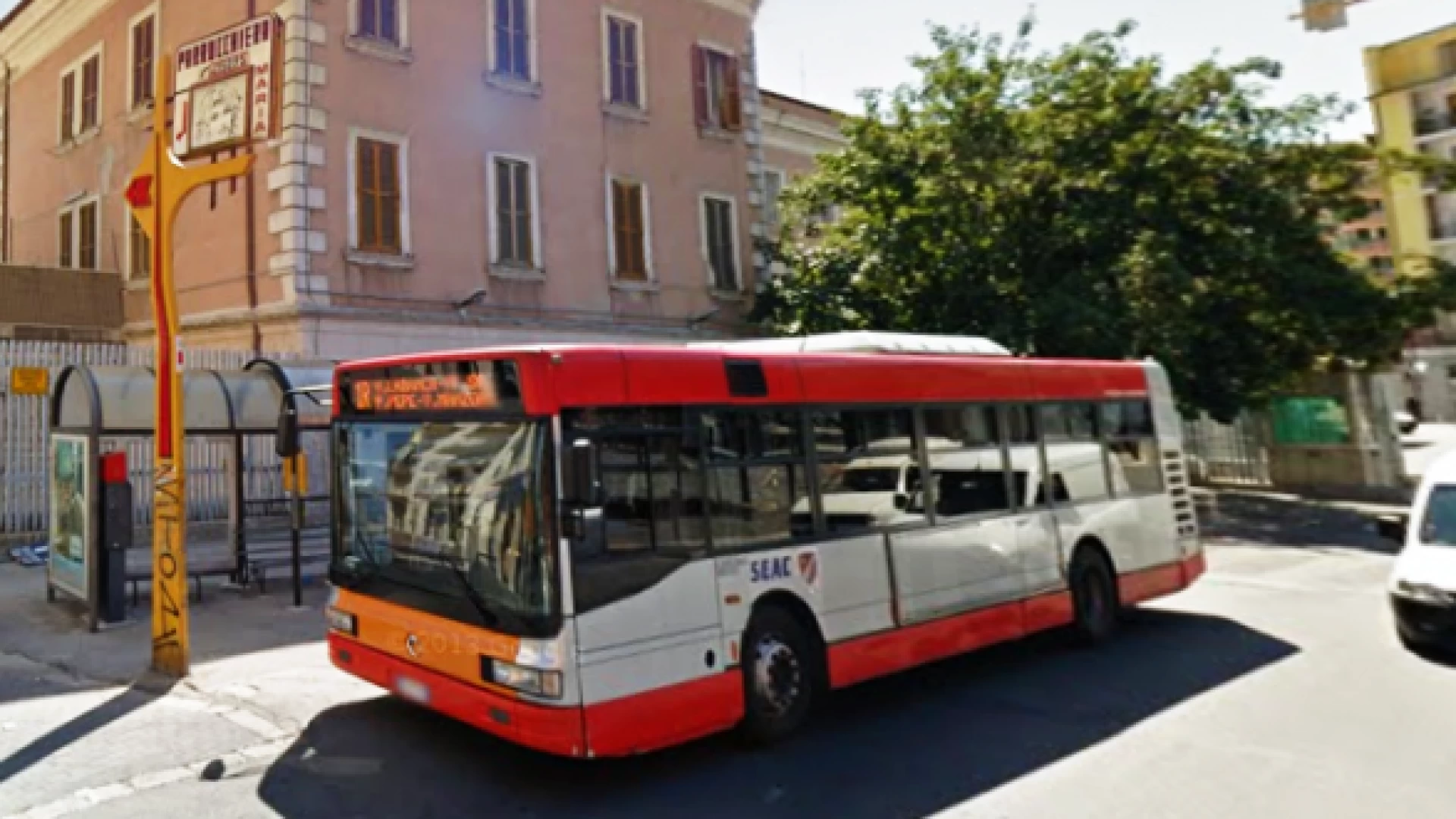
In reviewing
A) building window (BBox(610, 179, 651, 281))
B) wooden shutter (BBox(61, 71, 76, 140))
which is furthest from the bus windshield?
wooden shutter (BBox(61, 71, 76, 140))

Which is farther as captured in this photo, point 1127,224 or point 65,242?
point 65,242

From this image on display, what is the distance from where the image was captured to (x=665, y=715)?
197 inches

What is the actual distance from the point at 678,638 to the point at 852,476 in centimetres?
195

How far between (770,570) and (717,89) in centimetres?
1732

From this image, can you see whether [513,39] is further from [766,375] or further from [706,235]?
[766,375]

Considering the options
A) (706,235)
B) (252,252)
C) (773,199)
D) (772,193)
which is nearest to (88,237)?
(252,252)

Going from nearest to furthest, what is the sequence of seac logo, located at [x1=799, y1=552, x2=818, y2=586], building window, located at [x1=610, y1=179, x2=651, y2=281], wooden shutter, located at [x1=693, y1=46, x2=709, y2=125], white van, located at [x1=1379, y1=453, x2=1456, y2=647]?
seac logo, located at [x1=799, y1=552, x2=818, y2=586], white van, located at [x1=1379, y1=453, x2=1456, y2=647], building window, located at [x1=610, y1=179, x2=651, y2=281], wooden shutter, located at [x1=693, y1=46, x2=709, y2=125]

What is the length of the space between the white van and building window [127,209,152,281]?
20.1 m

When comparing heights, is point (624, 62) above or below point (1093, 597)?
above

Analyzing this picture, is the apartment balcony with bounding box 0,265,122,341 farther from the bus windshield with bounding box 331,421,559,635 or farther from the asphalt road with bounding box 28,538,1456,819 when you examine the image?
the asphalt road with bounding box 28,538,1456,819

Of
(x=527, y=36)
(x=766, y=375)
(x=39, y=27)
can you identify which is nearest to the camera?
(x=766, y=375)

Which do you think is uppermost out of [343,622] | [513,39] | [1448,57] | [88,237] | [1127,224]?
[1448,57]

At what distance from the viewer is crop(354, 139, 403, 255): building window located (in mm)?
14984

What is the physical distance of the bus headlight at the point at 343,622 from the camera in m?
5.82
